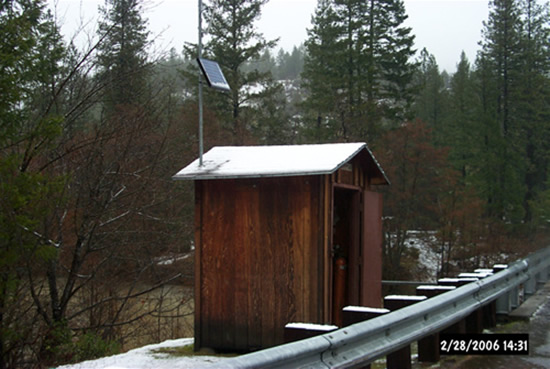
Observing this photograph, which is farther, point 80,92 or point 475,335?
point 80,92

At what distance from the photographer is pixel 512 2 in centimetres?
4025

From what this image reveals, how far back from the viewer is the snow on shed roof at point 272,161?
8102 millimetres

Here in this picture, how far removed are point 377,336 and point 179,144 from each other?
670 inches

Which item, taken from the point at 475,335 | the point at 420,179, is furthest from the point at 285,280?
the point at 420,179

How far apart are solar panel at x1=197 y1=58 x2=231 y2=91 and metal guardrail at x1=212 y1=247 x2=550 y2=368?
15.2ft

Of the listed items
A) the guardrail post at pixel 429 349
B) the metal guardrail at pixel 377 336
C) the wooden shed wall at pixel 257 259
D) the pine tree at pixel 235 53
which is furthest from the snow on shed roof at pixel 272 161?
the pine tree at pixel 235 53

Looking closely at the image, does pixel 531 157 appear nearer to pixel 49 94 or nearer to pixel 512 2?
pixel 512 2

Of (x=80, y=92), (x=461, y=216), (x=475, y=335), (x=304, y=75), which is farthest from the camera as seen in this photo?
(x=304, y=75)

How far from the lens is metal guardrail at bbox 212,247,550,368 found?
10.3ft

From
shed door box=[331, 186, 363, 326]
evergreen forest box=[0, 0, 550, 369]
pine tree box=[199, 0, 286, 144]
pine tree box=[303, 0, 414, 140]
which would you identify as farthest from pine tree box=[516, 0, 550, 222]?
shed door box=[331, 186, 363, 326]

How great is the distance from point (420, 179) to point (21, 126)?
27952 millimetres

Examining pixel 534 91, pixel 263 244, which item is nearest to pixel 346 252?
pixel 263 244
